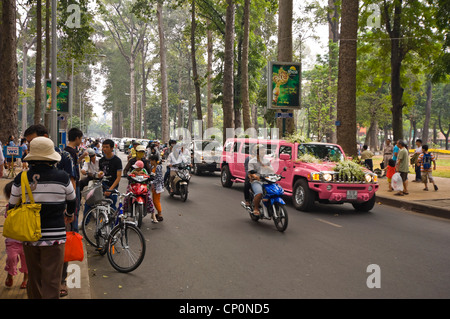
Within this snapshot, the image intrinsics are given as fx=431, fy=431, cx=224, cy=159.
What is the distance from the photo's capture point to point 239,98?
1294 inches

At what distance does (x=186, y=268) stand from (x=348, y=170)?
6.44 meters

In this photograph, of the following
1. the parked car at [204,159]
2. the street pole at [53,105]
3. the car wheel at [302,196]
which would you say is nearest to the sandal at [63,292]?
the car wheel at [302,196]

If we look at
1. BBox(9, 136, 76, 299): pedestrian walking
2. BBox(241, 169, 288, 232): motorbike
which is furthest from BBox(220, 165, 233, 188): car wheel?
BBox(9, 136, 76, 299): pedestrian walking

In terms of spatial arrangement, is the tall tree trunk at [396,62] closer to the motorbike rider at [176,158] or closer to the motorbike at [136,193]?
the motorbike rider at [176,158]

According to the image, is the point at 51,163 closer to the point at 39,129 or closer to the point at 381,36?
the point at 39,129

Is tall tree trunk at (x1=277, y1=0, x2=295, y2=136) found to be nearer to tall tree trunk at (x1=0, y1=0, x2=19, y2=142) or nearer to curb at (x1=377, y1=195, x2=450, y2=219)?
curb at (x1=377, y1=195, x2=450, y2=219)

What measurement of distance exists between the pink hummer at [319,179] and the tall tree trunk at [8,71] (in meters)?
12.0

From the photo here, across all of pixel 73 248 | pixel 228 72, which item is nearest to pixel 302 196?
pixel 73 248

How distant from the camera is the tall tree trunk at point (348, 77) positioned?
56.0ft

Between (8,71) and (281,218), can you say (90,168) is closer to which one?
(281,218)

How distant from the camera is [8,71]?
1855cm

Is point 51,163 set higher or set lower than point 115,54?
lower

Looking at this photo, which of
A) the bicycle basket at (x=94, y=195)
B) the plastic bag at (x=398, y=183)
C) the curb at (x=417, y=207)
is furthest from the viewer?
the plastic bag at (x=398, y=183)
